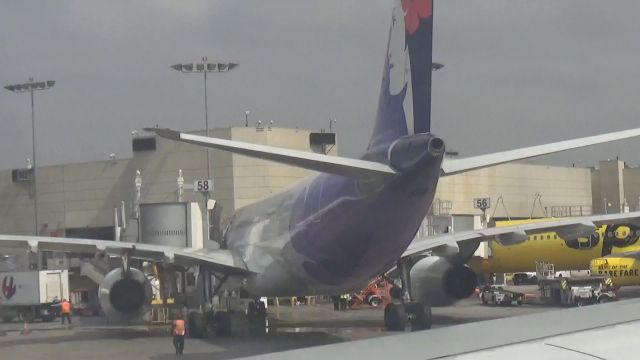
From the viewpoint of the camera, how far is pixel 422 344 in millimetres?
4258

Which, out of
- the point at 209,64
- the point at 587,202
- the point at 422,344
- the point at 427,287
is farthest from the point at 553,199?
the point at 422,344

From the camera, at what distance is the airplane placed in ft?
56.5

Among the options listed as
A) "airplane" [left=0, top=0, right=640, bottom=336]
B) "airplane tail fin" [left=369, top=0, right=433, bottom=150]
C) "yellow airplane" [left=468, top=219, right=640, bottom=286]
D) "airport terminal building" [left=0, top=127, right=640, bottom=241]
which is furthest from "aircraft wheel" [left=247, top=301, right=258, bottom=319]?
"airport terminal building" [left=0, top=127, right=640, bottom=241]

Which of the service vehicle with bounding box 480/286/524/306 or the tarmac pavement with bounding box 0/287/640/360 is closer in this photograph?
the tarmac pavement with bounding box 0/287/640/360

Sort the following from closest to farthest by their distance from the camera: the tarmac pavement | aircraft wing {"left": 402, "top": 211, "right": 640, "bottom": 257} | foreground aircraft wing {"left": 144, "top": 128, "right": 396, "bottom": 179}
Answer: foreground aircraft wing {"left": 144, "top": 128, "right": 396, "bottom": 179}
the tarmac pavement
aircraft wing {"left": 402, "top": 211, "right": 640, "bottom": 257}

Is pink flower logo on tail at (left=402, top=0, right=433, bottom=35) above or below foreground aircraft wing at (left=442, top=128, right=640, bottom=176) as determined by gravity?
above

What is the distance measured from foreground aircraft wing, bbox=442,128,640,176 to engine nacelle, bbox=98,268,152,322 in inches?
433

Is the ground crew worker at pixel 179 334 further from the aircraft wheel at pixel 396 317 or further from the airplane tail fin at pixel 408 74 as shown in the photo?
the aircraft wheel at pixel 396 317

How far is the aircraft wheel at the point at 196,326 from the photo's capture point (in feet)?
81.1

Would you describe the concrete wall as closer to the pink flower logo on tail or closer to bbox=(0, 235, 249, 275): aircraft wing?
bbox=(0, 235, 249, 275): aircraft wing

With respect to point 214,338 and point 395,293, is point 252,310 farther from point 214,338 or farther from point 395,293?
point 395,293

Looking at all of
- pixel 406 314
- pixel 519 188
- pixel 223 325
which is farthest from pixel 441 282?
pixel 519 188

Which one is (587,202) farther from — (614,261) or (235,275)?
(235,275)

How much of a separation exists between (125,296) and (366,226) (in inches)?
360
